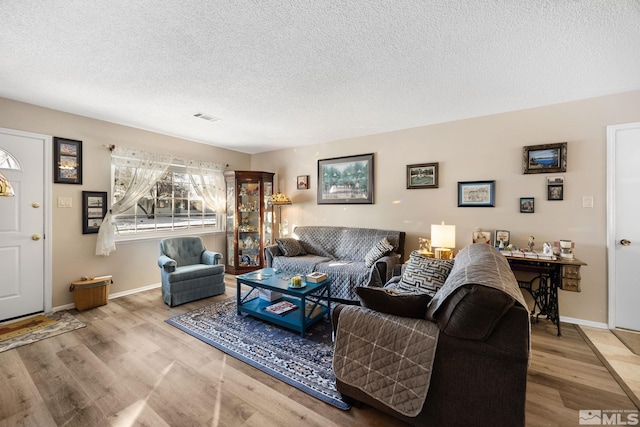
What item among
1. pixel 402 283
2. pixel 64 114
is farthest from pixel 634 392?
pixel 64 114

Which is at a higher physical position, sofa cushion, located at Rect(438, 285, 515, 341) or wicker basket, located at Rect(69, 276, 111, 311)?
sofa cushion, located at Rect(438, 285, 515, 341)

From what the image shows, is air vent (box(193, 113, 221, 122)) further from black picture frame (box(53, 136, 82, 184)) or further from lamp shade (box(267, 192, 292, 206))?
lamp shade (box(267, 192, 292, 206))

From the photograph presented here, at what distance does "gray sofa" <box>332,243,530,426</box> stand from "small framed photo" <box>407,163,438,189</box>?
88.4 inches

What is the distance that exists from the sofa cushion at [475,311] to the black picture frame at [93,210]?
168 inches

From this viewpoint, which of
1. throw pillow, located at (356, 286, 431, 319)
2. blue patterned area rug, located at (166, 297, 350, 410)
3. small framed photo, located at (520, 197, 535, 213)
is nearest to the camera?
throw pillow, located at (356, 286, 431, 319)

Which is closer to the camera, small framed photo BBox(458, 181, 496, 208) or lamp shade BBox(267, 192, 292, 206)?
small framed photo BBox(458, 181, 496, 208)

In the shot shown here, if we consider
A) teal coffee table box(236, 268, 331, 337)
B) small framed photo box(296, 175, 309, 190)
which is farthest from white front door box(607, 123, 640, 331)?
small framed photo box(296, 175, 309, 190)

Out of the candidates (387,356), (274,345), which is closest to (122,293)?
(274,345)

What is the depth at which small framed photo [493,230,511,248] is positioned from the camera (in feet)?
10.3

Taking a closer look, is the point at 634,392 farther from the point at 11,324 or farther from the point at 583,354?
the point at 11,324

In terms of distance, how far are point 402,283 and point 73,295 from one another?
3903mm

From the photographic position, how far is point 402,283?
2.46 meters

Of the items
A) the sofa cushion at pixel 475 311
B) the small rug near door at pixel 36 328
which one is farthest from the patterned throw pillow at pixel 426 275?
the small rug near door at pixel 36 328

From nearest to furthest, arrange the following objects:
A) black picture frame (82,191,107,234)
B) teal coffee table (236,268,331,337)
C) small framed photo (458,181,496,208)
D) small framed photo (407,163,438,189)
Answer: teal coffee table (236,268,331,337), small framed photo (458,181,496,208), black picture frame (82,191,107,234), small framed photo (407,163,438,189)
